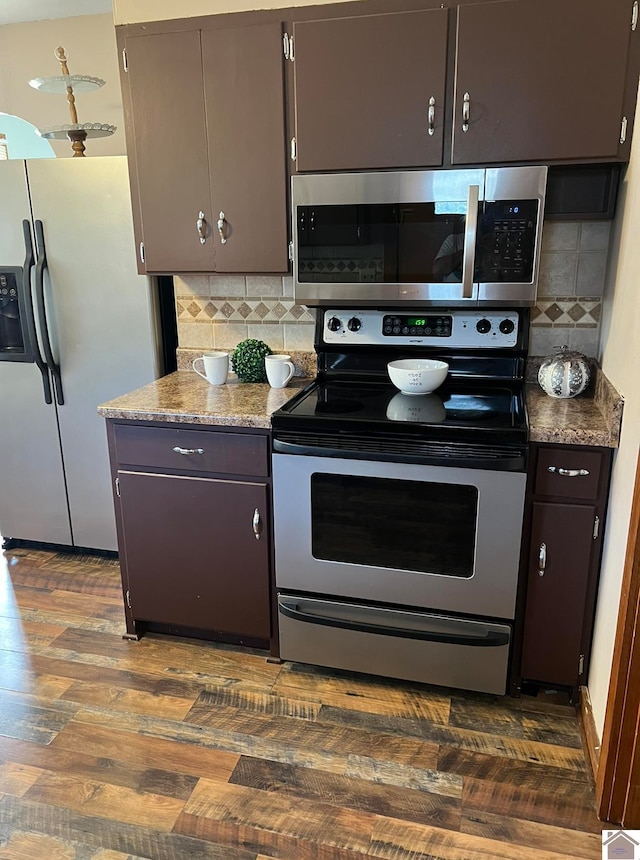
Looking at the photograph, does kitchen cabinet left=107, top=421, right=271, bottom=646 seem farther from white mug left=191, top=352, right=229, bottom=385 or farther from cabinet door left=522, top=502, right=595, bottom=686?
cabinet door left=522, top=502, right=595, bottom=686

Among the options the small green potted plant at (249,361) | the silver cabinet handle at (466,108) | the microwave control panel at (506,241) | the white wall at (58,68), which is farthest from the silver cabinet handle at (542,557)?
the white wall at (58,68)

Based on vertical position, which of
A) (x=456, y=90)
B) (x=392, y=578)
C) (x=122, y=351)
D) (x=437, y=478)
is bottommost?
(x=392, y=578)

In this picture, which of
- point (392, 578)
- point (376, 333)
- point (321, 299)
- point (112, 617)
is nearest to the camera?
point (392, 578)

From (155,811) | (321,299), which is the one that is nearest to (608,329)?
(321,299)

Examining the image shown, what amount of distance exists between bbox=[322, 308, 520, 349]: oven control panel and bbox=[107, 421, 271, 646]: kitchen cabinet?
1.96 feet

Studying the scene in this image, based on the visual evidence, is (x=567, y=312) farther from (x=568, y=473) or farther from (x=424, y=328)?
(x=568, y=473)

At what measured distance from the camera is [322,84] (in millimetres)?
1967

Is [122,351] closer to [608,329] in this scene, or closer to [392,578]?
[392,578]

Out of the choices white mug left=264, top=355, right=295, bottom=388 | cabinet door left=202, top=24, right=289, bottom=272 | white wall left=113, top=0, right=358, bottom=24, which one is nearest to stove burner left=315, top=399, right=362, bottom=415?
white mug left=264, top=355, right=295, bottom=388

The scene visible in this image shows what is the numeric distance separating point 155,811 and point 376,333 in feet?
5.38

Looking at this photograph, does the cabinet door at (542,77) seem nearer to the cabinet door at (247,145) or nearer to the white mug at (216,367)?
the cabinet door at (247,145)

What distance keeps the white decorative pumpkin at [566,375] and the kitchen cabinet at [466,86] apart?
2.00ft

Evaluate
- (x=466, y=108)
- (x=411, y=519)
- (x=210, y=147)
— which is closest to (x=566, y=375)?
(x=411, y=519)

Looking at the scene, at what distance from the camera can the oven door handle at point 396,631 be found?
1903mm
